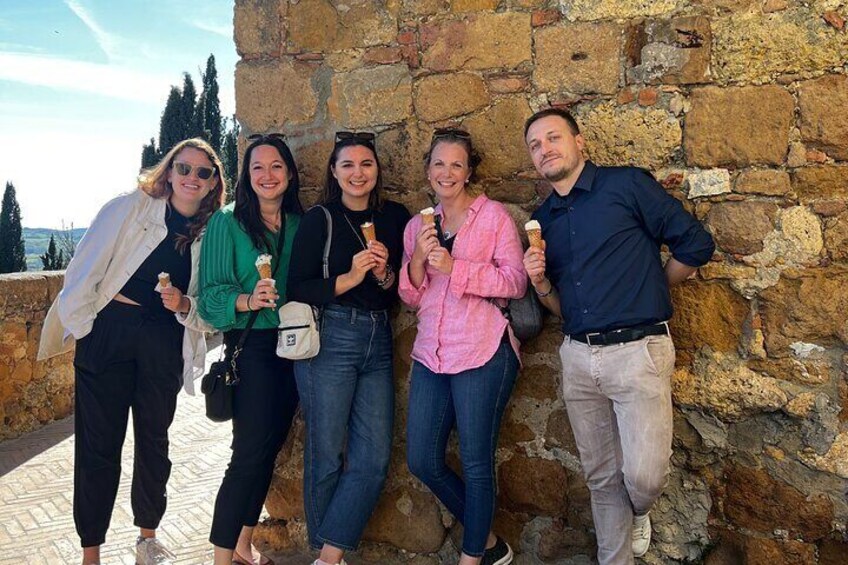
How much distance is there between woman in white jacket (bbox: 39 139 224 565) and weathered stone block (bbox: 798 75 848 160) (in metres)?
Answer: 2.64

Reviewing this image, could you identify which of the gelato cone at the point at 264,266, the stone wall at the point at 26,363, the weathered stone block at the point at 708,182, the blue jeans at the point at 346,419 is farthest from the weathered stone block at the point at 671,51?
the stone wall at the point at 26,363

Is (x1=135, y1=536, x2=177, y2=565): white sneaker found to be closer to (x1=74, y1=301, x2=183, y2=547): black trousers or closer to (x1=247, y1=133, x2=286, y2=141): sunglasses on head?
(x1=74, y1=301, x2=183, y2=547): black trousers

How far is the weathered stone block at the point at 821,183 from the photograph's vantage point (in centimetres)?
244

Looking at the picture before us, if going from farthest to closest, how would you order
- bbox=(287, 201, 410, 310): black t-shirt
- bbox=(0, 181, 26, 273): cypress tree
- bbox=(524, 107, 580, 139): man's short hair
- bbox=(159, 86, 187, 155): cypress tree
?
bbox=(159, 86, 187, 155): cypress tree → bbox=(0, 181, 26, 273): cypress tree → bbox=(287, 201, 410, 310): black t-shirt → bbox=(524, 107, 580, 139): man's short hair

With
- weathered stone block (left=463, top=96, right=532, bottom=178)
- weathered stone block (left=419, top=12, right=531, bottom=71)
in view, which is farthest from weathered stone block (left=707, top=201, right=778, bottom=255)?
weathered stone block (left=419, top=12, right=531, bottom=71)

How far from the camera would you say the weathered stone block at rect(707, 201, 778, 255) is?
99.7 inches

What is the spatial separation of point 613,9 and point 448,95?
2.65 ft

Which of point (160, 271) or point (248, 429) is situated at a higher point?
point (160, 271)

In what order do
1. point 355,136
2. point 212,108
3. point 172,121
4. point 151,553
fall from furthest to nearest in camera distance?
point 212,108
point 172,121
point 151,553
point 355,136

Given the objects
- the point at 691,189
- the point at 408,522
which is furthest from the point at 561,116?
the point at 408,522

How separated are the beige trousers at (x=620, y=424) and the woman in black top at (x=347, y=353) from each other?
2.86 ft

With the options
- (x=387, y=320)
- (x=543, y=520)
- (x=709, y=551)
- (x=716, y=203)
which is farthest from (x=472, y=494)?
(x=716, y=203)

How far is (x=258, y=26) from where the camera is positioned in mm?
3336

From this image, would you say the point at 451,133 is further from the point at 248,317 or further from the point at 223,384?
the point at 223,384
